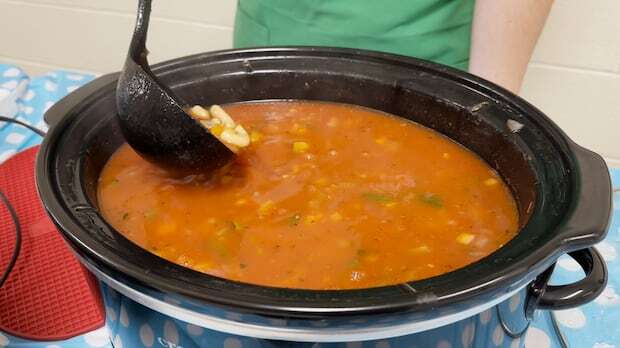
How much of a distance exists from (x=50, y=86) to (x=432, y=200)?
1204mm

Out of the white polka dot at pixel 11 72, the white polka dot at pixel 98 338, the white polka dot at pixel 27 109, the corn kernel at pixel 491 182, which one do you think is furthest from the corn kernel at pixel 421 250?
the white polka dot at pixel 11 72

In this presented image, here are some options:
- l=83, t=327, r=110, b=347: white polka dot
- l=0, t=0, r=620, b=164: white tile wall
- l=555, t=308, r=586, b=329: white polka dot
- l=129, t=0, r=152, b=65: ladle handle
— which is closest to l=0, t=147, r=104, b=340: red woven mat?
l=83, t=327, r=110, b=347: white polka dot

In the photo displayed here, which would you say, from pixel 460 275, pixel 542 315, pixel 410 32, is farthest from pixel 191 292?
pixel 410 32

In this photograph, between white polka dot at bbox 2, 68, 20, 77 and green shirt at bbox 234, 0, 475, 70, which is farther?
white polka dot at bbox 2, 68, 20, 77

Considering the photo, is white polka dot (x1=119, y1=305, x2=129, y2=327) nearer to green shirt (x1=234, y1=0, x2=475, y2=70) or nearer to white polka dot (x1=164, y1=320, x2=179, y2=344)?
white polka dot (x1=164, y1=320, x2=179, y2=344)

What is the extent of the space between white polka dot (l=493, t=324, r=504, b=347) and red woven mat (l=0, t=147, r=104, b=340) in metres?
0.54

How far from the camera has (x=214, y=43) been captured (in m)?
2.09

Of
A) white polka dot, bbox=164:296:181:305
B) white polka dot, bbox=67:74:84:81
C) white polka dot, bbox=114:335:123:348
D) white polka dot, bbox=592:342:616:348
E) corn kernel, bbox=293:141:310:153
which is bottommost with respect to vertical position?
white polka dot, bbox=67:74:84:81

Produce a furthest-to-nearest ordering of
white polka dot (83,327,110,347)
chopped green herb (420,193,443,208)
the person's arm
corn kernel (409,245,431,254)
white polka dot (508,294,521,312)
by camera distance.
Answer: the person's arm
white polka dot (83,327,110,347)
chopped green herb (420,193,443,208)
corn kernel (409,245,431,254)
white polka dot (508,294,521,312)

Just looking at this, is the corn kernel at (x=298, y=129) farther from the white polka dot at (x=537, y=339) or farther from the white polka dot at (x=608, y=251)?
the white polka dot at (x=608, y=251)

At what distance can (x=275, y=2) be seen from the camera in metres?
1.42

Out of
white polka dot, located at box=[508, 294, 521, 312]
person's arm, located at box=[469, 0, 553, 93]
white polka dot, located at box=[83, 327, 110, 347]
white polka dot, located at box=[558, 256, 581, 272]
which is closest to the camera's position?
white polka dot, located at box=[508, 294, 521, 312]

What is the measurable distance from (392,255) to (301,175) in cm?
23

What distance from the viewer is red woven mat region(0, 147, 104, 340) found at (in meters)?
1.00
